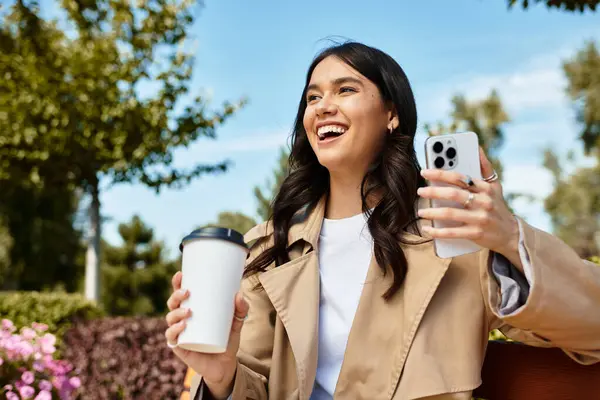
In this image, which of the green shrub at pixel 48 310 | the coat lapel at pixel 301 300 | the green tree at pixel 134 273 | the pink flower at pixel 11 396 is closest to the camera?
the coat lapel at pixel 301 300

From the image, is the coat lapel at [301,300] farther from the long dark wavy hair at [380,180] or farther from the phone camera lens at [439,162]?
the phone camera lens at [439,162]

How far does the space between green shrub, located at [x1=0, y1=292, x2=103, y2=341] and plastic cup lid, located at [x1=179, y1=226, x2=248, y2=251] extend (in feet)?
29.1

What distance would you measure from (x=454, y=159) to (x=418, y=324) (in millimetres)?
539

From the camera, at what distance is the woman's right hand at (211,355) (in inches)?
57.9

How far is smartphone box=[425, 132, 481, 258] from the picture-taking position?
1405 millimetres

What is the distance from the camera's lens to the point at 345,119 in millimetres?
2047

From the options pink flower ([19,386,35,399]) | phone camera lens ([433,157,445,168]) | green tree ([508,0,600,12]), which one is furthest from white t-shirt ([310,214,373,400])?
green tree ([508,0,600,12])

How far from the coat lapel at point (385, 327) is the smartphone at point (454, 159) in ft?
1.03

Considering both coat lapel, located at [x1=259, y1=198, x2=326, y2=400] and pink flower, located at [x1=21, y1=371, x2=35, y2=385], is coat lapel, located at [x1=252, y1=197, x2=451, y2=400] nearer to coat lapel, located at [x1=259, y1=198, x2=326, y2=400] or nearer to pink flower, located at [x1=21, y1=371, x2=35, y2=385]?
coat lapel, located at [x1=259, y1=198, x2=326, y2=400]

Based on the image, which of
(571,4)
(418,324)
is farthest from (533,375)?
(571,4)

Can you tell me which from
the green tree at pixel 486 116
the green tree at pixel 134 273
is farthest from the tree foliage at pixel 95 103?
the green tree at pixel 486 116

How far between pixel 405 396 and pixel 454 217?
62 cm

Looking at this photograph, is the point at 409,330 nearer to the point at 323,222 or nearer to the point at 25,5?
the point at 323,222

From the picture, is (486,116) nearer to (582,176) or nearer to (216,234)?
(582,176)
